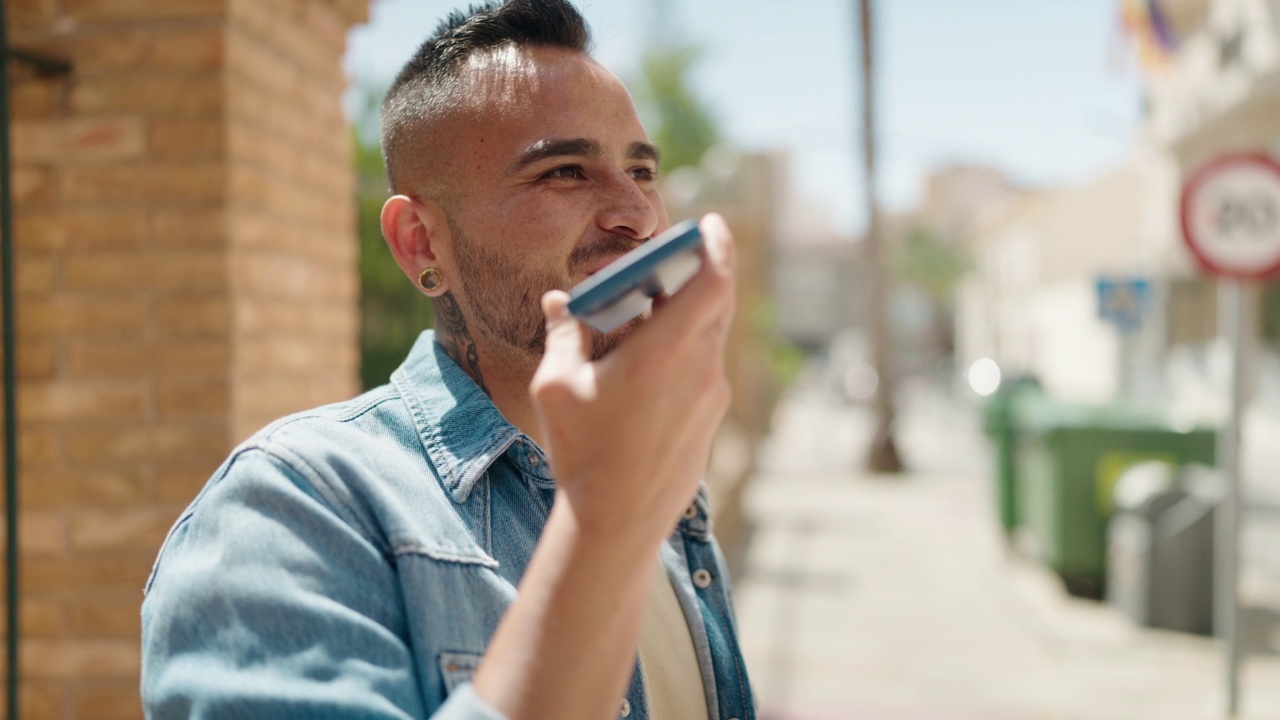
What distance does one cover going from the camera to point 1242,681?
585 centimetres

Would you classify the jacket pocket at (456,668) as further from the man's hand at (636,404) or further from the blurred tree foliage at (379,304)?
the blurred tree foliage at (379,304)

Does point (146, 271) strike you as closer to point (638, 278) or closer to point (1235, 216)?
point (638, 278)

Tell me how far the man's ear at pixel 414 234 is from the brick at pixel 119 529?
1496mm

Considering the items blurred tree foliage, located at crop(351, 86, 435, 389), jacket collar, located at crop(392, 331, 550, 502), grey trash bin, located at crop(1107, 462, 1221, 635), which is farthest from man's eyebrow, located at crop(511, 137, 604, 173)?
grey trash bin, located at crop(1107, 462, 1221, 635)

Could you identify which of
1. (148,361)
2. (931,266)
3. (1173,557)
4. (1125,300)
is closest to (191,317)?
(148,361)

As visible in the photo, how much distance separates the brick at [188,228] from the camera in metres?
2.81

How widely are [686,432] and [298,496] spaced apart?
41 cm

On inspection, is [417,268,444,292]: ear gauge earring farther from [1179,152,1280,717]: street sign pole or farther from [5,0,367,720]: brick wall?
[1179,152,1280,717]: street sign pole

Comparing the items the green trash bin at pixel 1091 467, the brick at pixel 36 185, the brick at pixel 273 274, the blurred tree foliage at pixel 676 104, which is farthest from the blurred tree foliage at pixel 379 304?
the blurred tree foliage at pixel 676 104

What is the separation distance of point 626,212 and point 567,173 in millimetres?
95

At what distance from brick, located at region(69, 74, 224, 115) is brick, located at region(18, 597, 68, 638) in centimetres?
120

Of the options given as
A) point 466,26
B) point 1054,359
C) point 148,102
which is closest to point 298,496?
point 466,26

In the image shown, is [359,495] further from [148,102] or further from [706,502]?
[148,102]

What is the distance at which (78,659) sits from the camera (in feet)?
9.23
